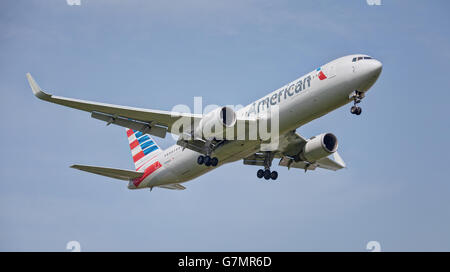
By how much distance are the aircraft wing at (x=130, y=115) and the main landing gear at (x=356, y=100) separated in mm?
8717

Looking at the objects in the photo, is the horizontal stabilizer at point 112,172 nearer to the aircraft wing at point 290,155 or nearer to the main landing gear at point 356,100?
the aircraft wing at point 290,155

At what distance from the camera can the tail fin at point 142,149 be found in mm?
41875

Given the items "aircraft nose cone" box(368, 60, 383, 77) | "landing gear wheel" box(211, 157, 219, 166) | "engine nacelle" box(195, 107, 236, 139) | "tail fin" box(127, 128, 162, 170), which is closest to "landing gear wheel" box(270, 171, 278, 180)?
"landing gear wheel" box(211, 157, 219, 166)

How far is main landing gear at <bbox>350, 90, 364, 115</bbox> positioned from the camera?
31556mm

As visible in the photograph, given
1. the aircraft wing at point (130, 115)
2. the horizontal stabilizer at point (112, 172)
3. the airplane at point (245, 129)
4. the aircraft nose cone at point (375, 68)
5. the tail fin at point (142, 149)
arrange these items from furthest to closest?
the tail fin at point (142, 149), the horizontal stabilizer at point (112, 172), the aircraft wing at point (130, 115), the airplane at point (245, 129), the aircraft nose cone at point (375, 68)

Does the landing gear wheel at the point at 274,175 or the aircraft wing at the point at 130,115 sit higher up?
the aircraft wing at the point at 130,115

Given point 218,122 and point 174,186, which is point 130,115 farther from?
point 174,186

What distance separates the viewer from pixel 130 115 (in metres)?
34.5

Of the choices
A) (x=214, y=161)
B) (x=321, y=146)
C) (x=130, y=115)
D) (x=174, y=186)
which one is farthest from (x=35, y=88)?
(x=321, y=146)

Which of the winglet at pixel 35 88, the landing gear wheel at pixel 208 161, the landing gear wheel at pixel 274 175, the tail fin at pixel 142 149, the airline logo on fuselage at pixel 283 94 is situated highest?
the tail fin at pixel 142 149

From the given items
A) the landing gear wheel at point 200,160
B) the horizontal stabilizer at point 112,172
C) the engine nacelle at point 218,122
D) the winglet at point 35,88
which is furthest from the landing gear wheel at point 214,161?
the winglet at point 35,88

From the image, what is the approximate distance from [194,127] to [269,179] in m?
7.15
